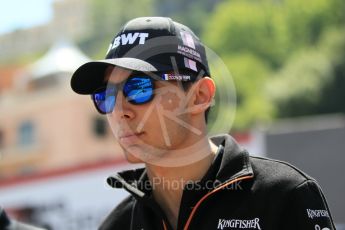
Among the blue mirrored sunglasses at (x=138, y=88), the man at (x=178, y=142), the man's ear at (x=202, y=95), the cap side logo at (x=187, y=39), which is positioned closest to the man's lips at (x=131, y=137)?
the man at (x=178, y=142)

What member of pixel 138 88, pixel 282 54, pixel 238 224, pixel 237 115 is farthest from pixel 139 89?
pixel 282 54

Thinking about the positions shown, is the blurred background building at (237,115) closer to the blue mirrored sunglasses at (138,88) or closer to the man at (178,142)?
the man at (178,142)

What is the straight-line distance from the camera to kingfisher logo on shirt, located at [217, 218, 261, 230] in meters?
2.50

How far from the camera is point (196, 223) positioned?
260 centimetres

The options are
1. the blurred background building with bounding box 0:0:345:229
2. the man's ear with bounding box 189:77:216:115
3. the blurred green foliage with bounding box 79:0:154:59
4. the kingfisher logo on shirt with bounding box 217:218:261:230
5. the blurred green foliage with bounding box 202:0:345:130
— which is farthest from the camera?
the blurred green foliage with bounding box 79:0:154:59

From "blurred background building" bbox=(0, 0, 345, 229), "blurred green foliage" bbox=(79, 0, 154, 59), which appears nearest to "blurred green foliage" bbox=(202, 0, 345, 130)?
"blurred background building" bbox=(0, 0, 345, 229)

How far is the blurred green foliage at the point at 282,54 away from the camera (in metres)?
37.2

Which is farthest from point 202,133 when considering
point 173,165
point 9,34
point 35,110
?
point 9,34

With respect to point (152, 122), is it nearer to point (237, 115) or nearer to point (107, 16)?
point (237, 115)

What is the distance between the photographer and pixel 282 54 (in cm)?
5941

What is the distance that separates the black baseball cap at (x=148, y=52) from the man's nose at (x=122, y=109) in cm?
9

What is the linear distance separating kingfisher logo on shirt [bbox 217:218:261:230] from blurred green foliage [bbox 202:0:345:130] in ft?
109

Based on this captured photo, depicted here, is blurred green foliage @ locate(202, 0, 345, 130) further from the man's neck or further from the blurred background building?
the man's neck

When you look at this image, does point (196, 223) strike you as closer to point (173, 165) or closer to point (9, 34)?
point (173, 165)
